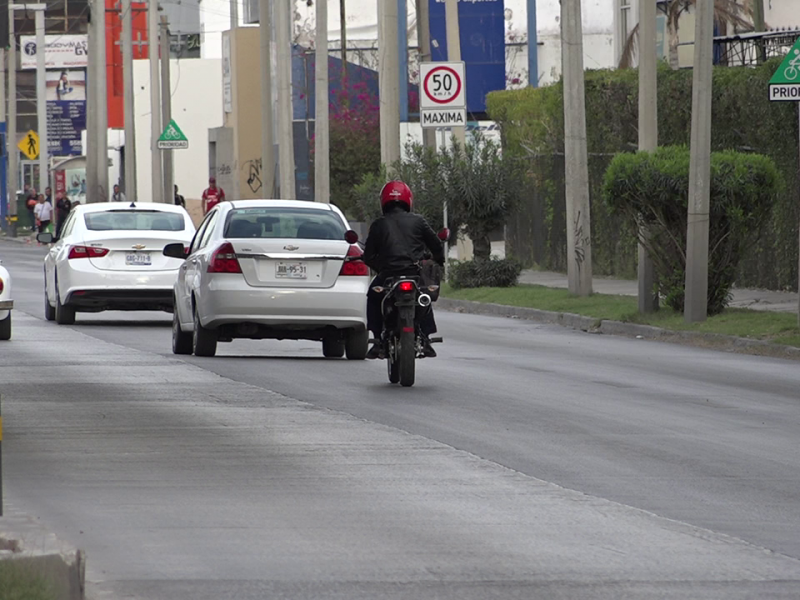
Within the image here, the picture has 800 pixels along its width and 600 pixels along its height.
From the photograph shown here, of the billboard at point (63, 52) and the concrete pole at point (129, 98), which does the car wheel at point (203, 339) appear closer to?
the concrete pole at point (129, 98)

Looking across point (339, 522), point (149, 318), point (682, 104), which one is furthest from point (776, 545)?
point (682, 104)

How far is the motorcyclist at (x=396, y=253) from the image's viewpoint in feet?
50.2

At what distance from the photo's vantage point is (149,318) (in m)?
26.0

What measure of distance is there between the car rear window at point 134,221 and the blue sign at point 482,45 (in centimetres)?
3669

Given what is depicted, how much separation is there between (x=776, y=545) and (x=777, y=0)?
125 ft

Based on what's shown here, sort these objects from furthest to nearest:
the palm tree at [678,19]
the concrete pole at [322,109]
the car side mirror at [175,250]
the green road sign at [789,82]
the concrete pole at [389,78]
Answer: the palm tree at [678,19] < the concrete pole at [322,109] < the concrete pole at [389,78] < the green road sign at [789,82] < the car side mirror at [175,250]

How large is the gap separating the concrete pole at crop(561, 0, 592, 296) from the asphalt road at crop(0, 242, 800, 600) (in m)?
9.73

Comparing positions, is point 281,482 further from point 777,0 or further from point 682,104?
point 777,0

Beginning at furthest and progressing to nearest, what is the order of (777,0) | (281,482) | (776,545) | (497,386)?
(777,0) → (497,386) → (281,482) → (776,545)

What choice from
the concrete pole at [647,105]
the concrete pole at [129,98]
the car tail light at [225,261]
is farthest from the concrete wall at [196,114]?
the car tail light at [225,261]

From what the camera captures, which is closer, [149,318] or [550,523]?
[550,523]

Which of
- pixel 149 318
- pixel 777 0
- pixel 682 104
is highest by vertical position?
pixel 777 0

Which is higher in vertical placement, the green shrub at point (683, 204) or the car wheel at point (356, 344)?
the green shrub at point (683, 204)

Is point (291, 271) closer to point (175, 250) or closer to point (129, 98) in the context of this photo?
point (175, 250)
